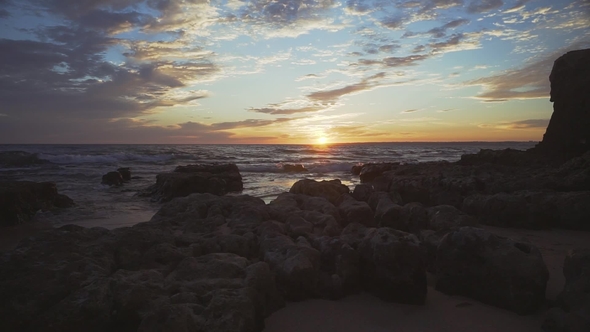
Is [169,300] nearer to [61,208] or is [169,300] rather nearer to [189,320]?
[189,320]

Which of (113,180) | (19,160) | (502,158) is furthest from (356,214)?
(19,160)

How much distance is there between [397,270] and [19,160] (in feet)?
117

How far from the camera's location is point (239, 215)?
5.73 metres

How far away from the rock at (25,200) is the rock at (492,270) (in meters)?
9.63

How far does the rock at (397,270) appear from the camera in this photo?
387 cm

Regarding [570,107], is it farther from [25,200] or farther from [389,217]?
[25,200]

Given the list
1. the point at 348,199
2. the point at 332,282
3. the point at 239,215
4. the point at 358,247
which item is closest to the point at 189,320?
the point at 332,282

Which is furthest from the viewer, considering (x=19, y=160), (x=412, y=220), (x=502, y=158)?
(x=19, y=160)

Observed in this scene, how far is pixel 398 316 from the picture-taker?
12.1 ft

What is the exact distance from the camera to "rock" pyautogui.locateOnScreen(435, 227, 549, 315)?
11.9 feet

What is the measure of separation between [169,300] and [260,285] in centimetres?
88

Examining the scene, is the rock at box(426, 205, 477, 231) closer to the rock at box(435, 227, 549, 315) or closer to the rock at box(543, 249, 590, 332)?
the rock at box(435, 227, 549, 315)

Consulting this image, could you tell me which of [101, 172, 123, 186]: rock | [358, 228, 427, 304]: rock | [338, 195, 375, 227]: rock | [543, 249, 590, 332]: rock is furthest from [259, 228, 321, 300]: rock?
[101, 172, 123, 186]: rock

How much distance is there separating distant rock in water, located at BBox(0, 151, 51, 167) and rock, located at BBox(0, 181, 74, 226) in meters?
23.1
